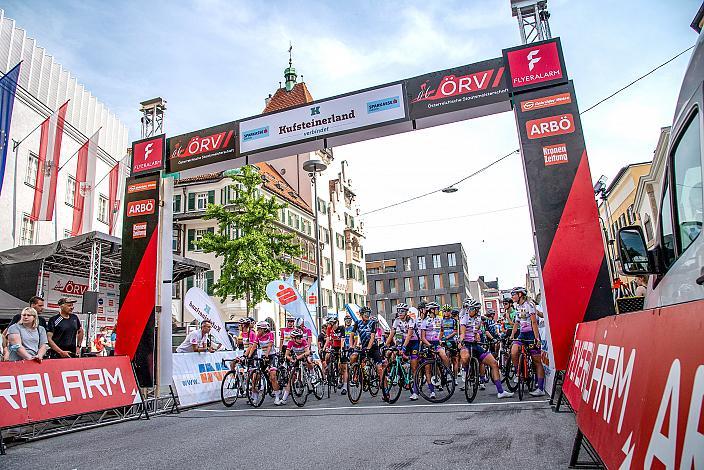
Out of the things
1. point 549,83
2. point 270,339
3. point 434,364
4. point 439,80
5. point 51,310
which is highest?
point 439,80

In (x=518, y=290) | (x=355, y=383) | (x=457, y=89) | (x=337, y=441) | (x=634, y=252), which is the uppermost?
(x=457, y=89)

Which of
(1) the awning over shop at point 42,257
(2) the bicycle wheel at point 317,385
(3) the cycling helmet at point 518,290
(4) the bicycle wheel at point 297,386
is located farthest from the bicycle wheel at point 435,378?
(1) the awning over shop at point 42,257

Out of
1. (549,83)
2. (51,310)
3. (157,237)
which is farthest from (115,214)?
(549,83)

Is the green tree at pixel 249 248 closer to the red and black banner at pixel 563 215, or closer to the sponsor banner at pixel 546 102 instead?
the sponsor banner at pixel 546 102

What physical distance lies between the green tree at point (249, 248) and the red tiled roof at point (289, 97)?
3107 cm

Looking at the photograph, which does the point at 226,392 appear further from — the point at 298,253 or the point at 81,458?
the point at 298,253

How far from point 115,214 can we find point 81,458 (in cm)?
2373

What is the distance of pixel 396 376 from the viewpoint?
10.9 m

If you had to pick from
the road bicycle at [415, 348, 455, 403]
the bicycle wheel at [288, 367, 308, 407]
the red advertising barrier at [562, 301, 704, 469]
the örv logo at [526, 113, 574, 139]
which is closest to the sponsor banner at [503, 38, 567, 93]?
the örv logo at [526, 113, 574, 139]

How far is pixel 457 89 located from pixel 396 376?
592 centimetres

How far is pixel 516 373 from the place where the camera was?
1034cm

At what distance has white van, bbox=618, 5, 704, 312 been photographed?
136 inches

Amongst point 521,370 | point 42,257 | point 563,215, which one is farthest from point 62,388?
point 42,257

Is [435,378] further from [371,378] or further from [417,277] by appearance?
[417,277]
